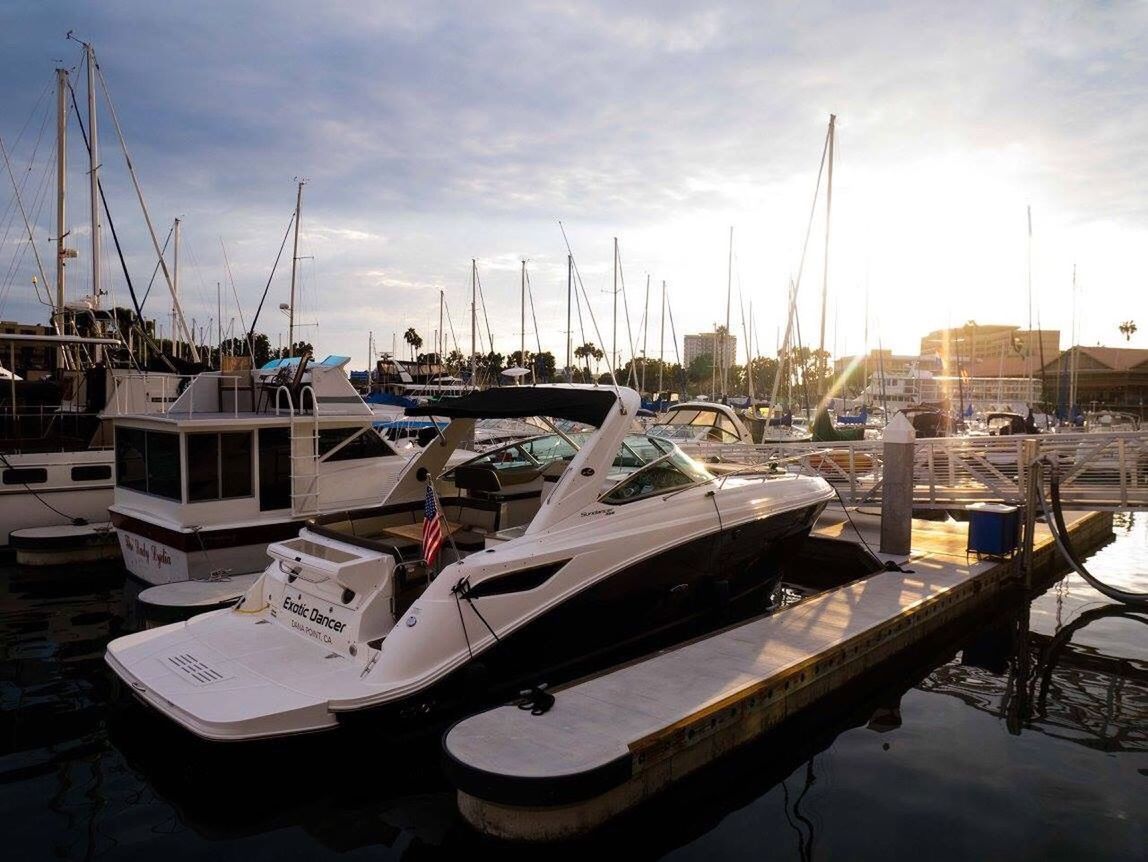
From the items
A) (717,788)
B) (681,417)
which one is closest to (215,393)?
(717,788)

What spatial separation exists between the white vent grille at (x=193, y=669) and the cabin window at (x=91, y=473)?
32.0 ft

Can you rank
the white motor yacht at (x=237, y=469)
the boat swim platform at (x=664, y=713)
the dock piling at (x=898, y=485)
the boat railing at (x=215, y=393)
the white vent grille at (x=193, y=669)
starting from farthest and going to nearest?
the boat railing at (x=215, y=393) < the dock piling at (x=898, y=485) < the white motor yacht at (x=237, y=469) < the white vent grille at (x=193, y=669) < the boat swim platform at (x=664, y=713)

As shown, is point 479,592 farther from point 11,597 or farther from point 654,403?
point 654,403

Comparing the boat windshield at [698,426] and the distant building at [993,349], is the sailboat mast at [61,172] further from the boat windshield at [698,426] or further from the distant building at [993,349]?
the distant building at [993,349]

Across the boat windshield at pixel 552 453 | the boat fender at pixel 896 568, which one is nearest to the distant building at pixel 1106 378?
the boat fender at pixel 896 568

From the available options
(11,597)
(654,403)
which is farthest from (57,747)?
(654,403)

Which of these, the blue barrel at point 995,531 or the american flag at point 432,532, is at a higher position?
the american flag at point 432,532

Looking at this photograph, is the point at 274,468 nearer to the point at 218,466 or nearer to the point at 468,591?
the point at 218,466

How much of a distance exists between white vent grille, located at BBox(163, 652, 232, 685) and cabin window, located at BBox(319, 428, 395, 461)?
17.4ft

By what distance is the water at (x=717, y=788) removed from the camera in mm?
4969

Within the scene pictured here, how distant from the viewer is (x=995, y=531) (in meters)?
11.0

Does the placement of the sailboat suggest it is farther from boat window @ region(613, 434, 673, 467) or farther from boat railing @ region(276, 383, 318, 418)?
boat window @ region(613, 434, 673, 467)

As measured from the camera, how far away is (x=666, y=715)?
5.45 m

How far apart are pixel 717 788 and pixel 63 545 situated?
1167 centimetres
